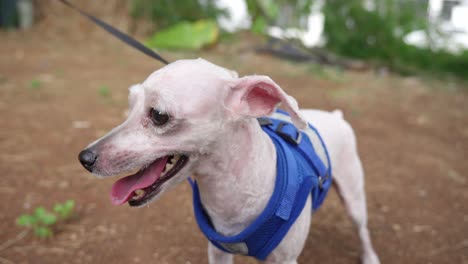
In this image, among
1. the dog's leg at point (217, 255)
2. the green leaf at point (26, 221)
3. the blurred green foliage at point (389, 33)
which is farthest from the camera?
the blurred green foliage at point (389, 33)

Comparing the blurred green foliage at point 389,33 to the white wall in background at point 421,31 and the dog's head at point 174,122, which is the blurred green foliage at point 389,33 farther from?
the dog's head at point 174,122

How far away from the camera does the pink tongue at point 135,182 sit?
1.63m

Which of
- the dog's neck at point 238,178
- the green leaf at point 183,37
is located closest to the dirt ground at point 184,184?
the dog's neck at point 238,178

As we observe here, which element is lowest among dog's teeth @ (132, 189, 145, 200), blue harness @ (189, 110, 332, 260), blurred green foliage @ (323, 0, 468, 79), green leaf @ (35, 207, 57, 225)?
blurred green foliage @ (323, 0, 468, 79)

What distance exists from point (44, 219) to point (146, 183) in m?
1.53

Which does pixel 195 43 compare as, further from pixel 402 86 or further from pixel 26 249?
pixel 402 86

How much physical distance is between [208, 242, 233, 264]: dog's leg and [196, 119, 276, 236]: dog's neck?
0.29 m

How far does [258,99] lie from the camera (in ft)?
5.57

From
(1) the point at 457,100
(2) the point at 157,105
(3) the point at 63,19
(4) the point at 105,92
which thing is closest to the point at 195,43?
(2) the point at 157,105

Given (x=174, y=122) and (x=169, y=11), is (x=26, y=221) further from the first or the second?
(x=169, y=11)

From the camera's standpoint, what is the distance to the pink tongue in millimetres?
1630

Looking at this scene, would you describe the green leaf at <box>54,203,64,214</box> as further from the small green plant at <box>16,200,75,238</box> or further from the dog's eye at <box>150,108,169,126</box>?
the dog's eye at <box>150,108,169,126</box>

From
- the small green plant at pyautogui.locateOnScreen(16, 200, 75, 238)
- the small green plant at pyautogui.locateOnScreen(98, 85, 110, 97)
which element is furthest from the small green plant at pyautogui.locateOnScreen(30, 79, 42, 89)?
the small green plant at pyautogui.locateOnScreen(16, 200, 75, 238)

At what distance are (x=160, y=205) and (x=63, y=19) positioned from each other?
7.96 meters
